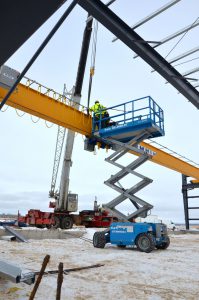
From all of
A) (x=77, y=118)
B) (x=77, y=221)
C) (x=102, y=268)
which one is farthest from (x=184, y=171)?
(x=102, y=268)

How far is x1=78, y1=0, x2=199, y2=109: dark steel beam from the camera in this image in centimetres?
491

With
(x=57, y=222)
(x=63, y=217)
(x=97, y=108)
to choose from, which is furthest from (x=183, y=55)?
(x=57, y=222)

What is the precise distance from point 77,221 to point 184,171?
10.1 meters

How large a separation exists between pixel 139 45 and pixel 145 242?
736cm

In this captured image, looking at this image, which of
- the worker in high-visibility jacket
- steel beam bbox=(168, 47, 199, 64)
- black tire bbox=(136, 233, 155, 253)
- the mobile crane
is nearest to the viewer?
the mobile crane

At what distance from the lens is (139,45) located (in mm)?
5684

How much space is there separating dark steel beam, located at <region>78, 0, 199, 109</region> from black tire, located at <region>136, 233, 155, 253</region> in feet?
18.0

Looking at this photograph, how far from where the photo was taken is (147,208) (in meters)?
11.6

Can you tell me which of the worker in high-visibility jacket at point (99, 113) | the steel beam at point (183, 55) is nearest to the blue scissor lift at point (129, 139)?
the worker in high-visibility jacket at point (99, 113)

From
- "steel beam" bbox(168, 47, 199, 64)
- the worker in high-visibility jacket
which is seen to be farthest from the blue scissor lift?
"steel beam" bbox(168, 47, 199, 64)

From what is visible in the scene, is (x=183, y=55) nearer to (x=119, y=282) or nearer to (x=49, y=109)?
(x=119, y=282)

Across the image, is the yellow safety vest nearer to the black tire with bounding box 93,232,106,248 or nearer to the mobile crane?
the mobile crane

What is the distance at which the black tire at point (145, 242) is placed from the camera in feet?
33.2

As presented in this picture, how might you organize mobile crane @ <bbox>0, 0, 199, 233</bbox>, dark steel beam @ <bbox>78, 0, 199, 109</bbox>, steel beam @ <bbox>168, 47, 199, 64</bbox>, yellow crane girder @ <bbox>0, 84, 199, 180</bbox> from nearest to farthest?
1. dark steel beam @ <bbox>78, 0, 199, 109</bbox>
2. mobile crane @ <bbox>0, 0, 199, 233</bbox>
3. steel beam @ <bbox>168, 47, 199, 64</bbox>
4. yellow crane girder @ <bbox>0, 84, 199, 180</bbox>
